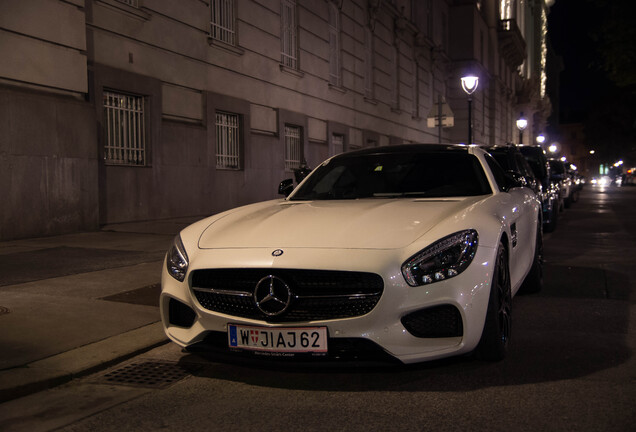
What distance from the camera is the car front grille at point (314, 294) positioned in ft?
11.5

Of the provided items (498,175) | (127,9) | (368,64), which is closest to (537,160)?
(127,9)

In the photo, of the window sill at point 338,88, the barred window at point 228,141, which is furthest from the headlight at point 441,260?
the window sill at point 338,88

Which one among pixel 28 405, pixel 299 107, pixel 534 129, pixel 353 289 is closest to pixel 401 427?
pixel 353 289

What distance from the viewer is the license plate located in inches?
138

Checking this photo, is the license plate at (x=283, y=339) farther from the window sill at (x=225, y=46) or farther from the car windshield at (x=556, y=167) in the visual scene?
the car windshield at (x=556, y=167)

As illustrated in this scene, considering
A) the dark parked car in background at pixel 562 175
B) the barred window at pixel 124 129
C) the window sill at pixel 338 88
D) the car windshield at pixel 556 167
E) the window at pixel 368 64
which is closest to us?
the barred window at pixel 124 129

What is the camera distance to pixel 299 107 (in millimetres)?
19906

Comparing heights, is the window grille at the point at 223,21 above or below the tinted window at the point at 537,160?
above

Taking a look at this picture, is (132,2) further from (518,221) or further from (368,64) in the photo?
(368,64)

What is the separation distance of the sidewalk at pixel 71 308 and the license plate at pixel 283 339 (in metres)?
1.24

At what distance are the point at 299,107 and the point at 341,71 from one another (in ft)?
12.3

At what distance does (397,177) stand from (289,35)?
1520 centimetres

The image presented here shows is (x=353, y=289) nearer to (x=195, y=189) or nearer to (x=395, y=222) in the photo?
(x=395, y=222)

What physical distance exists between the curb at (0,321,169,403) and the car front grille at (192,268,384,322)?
1.13 meters
